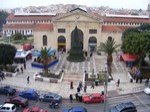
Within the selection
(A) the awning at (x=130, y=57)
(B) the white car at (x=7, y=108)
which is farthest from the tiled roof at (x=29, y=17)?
(B) the white car at (x=7, y=108)

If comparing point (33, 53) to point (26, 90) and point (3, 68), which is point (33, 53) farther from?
point (26, 90)

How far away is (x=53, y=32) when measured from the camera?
8962 centimetres

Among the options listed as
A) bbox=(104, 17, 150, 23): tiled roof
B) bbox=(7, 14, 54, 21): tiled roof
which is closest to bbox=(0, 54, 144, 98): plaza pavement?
bbox=(104, 17, 150, 23): tiled roof

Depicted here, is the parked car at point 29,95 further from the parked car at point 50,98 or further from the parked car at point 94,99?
the parked car at point 94,99

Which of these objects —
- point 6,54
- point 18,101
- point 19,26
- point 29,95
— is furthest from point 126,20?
point 18,101

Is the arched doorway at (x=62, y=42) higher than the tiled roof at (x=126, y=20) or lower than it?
lower

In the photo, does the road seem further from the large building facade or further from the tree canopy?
the large building facade

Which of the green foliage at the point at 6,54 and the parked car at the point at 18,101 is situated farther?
the green foliage at the point at 6,54

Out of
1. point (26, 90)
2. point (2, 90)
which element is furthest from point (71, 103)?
point (2, 90)

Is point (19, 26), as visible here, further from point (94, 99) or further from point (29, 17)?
point (94, 99)

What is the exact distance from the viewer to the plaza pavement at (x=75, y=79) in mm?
56812

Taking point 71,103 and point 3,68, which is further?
point 3,68

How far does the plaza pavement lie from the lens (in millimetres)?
56812

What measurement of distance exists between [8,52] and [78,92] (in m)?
19.5
